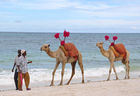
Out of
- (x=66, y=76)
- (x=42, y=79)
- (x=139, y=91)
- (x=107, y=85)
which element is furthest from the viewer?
(x=66, y=76)

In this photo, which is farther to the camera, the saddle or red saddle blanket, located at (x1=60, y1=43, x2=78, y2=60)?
the saddle

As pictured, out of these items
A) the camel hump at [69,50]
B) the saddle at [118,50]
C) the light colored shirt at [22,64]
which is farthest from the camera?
the saddle at [118,50]

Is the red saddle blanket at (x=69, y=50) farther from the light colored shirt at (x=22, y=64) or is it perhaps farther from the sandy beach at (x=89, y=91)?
the light colored shirt at (x=22, y=64)

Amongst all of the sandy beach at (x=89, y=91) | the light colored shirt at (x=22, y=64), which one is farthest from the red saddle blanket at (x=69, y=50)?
the light colored shirt at (x=22, y=64)

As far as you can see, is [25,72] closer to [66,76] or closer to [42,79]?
[42,79]

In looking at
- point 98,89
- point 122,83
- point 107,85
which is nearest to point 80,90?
point 98,89

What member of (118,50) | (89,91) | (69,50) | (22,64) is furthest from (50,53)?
(118,50)

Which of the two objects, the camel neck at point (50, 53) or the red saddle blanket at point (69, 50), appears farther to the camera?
the red saddle blanket at point (69, 50)

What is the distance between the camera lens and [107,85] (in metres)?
10.3

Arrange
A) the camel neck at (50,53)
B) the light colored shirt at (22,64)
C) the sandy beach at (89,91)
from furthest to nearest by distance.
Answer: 1. the camel neck at (50,53)
2. the light colored shirt at (22,64)
3. the sandy beach at (89,91)

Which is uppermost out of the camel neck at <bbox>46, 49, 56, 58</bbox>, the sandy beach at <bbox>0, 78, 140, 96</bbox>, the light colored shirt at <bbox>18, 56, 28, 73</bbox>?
the camel neck at <bbox>46, 49, 56, 58</bbox>

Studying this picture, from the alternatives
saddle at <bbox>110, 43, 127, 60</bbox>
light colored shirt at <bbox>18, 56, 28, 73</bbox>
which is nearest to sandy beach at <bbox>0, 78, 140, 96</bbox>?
light colored shirt at <bbox>18, 56, 28, 73</bbox>

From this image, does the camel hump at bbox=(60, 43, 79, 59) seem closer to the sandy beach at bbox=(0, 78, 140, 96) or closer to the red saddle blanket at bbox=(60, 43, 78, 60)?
the red saddle blanket at bbox=(60, 43, 78, 60)

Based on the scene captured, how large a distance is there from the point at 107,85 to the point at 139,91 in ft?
4.73
